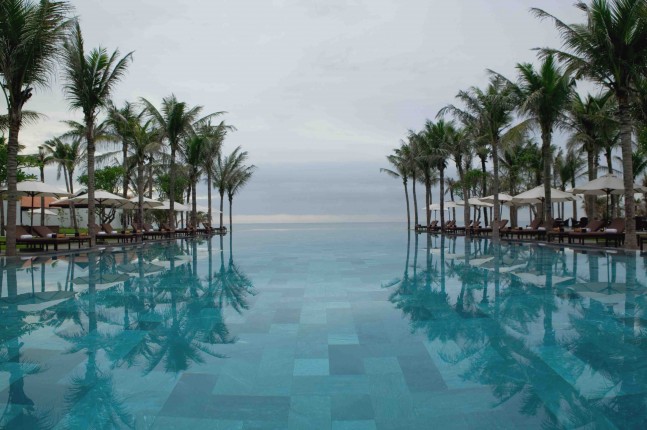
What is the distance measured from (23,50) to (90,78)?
3.83 meters

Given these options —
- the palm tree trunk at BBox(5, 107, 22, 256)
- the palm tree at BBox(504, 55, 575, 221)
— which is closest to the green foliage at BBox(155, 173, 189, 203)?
the palm tree trunk at BBox(5, 107, 22, 256)

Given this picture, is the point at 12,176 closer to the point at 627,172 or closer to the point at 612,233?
the point at 627,172

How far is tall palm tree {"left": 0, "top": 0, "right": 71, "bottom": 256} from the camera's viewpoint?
1298 cm

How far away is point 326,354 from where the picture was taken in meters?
4.50

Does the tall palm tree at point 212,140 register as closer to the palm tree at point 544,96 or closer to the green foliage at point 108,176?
the green foliage at point 108,176

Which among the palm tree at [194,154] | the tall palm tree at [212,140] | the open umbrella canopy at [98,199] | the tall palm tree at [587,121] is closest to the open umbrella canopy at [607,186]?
the tall palm tree at [587,121]

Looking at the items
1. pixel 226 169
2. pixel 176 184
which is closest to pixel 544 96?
pixel 226 169

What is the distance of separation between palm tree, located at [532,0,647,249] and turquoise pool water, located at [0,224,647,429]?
6671 mm

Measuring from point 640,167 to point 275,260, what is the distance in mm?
26713

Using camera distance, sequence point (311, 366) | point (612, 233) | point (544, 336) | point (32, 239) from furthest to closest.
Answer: point (32, 239) → point (612, 233) → point (544, 336) → point (311, 366)

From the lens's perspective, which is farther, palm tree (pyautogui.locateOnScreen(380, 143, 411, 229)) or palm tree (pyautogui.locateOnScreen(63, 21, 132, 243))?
palm tree (pyautogui.locateOnScreen(380, 143, 411, 229))

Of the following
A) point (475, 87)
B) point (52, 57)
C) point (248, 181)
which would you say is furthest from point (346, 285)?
point (248, 181)

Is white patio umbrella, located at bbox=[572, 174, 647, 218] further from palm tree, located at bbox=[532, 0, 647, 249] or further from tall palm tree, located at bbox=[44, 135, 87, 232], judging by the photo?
tall palm tree, located at bbox=[44, 135, 87, 232]

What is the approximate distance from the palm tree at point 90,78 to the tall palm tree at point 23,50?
76.6 inches
